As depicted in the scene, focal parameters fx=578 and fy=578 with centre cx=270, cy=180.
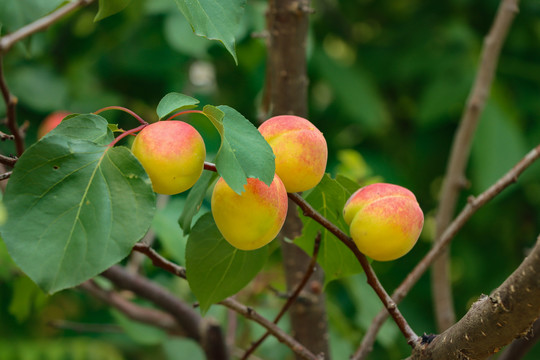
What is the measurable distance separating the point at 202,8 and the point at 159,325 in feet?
2.06

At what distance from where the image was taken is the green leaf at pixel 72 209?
27cm

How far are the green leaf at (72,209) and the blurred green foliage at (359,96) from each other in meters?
0.78

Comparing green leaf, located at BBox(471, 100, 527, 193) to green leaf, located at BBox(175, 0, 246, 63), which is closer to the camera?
green leaf, located at BBox(175, 0, 246, 63)

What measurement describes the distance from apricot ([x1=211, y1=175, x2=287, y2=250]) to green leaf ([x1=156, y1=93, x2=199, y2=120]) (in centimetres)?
5

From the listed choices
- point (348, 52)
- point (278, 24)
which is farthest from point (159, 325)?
point (348, 52)

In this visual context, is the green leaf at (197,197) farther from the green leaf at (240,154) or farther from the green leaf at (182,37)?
the green leaf at (182,37)

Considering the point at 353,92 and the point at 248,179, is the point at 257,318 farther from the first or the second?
the point at 353,92

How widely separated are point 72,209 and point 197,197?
10 cm

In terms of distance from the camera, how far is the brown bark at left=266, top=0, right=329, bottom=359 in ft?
2.03

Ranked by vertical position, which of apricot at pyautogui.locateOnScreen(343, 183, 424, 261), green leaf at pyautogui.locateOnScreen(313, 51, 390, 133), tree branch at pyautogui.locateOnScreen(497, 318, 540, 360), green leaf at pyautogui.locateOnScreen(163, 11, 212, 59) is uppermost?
apricot at pyautogui.locateOnScreen(343, 183, 424, 261)

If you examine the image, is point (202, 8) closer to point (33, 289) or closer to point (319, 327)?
point (319, 327)

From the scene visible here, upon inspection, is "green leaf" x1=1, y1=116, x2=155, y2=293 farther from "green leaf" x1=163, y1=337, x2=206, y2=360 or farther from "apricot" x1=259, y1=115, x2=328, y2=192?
"green leaf" x1=163, y1=337, x2=206, y2=360

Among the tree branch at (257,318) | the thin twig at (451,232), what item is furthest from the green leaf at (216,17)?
the thin twig at (451,232)

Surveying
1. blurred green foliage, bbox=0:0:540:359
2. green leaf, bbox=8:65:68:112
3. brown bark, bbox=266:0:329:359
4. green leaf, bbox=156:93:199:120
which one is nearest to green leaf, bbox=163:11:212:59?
blurred green foliage, bbox=0:0:540:359
